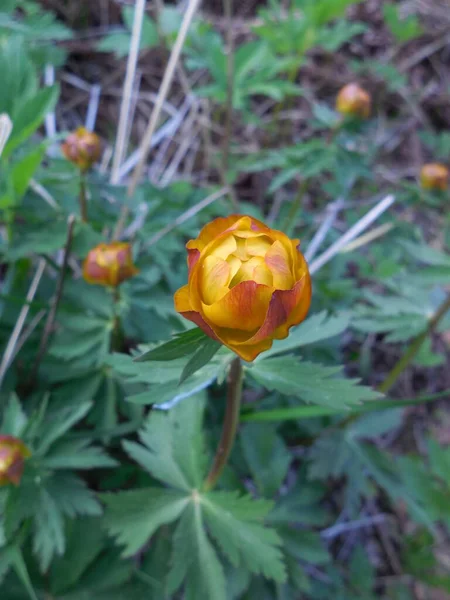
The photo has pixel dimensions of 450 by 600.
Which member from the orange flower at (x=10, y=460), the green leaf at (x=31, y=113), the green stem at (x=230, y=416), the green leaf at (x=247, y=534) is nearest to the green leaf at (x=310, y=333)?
the green stem at (x=230, y=416)

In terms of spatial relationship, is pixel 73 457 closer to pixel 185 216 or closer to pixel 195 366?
pixel 195 366

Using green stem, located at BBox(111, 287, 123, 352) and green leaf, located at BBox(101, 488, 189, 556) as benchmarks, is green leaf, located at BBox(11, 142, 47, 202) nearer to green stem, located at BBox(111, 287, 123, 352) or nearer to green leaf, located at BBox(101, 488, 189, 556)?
green stem, located at BBox(111, 287, 123, 352)

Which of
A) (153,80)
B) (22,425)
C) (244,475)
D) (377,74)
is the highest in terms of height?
(377,74)

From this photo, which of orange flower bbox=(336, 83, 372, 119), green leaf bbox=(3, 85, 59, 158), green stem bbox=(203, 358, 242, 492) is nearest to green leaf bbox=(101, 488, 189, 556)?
green stem bbox=(203, 358, 242, 492)

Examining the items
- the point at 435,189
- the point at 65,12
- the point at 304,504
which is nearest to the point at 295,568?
the point at 304,504

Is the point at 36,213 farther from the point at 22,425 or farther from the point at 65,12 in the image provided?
the point at 65,12

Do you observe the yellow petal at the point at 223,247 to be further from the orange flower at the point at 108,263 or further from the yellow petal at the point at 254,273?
the orange flower at the point at 108,263
